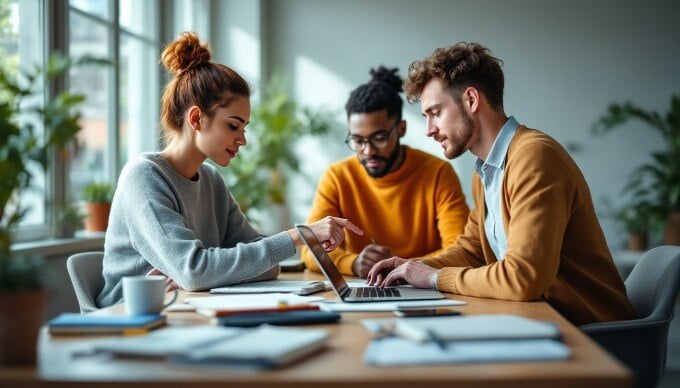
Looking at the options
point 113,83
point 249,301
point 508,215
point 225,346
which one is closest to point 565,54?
point 113,83

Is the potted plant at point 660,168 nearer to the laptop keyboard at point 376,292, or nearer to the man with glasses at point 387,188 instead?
the man with glasses at point 387,188

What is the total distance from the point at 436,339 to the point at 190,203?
54.1 inches

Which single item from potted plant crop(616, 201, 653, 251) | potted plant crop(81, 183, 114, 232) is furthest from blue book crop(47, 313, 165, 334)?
potted plant crop(616, 201, 653, 251)

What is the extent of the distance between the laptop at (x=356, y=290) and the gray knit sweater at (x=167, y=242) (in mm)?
136

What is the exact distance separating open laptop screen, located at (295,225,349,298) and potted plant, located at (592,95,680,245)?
13.8 feet

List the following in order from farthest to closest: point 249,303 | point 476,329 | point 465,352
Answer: point 249,303, point 476,329, point 465,352

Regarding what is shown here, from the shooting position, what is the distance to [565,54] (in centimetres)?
600

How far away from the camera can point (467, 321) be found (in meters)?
1.38

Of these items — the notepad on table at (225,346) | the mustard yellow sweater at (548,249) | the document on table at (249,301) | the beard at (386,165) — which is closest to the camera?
the notepad on table at (225,346)

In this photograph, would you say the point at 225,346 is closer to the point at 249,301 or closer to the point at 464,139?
the point at 249,301

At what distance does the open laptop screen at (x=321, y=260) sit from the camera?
191 cm

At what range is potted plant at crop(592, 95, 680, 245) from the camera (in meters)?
5.64

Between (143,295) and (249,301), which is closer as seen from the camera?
(143,295)

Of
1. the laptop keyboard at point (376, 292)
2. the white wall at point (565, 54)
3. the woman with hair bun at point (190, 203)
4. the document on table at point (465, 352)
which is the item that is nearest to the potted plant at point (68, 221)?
the woman with hair bun at point (190, 203)
